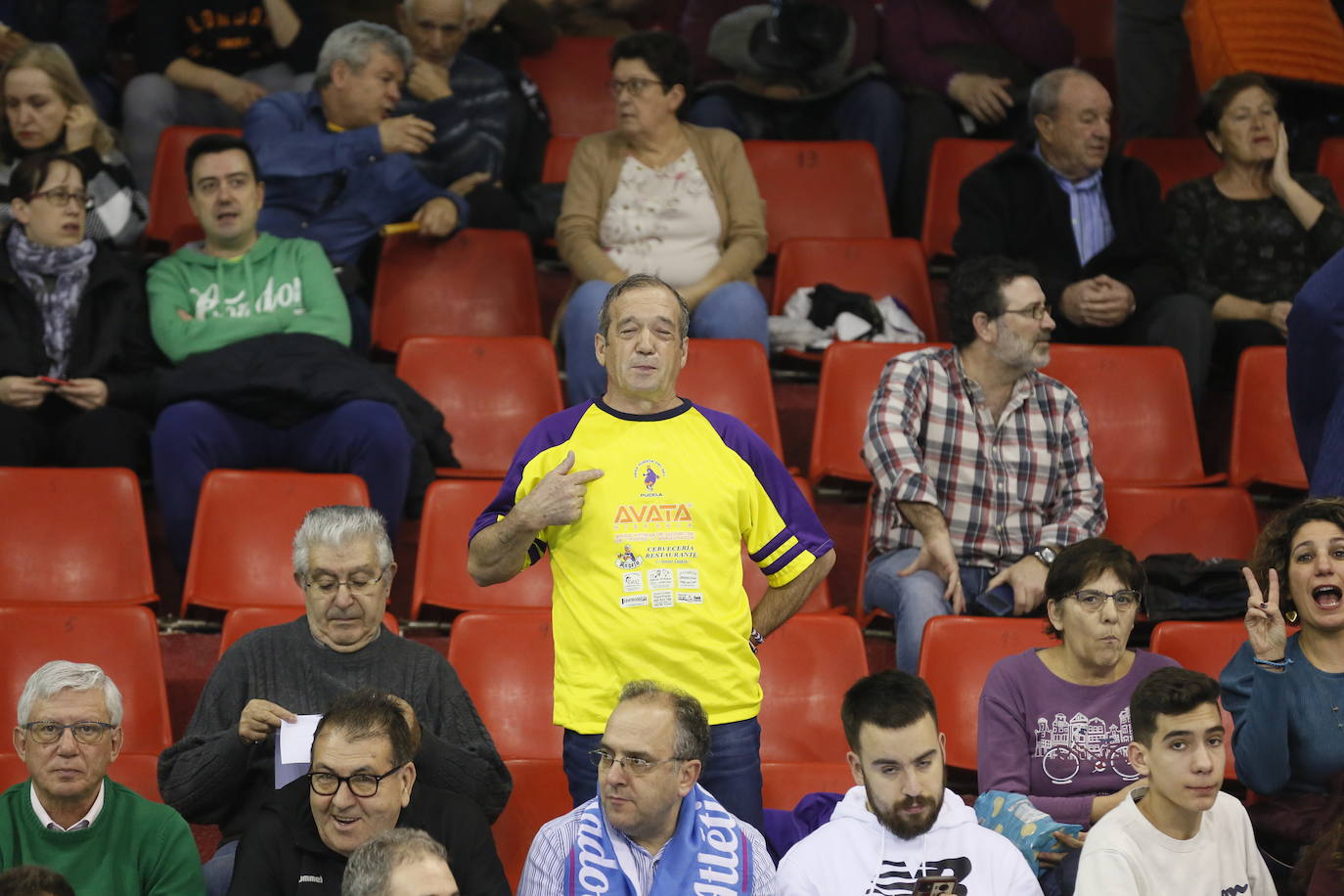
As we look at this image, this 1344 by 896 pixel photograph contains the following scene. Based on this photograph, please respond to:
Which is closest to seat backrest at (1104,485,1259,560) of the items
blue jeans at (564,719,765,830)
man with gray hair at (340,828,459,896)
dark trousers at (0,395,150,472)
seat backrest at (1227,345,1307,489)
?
seat backrest at (1227,345,1307,489)

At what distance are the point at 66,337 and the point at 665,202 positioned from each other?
61.8 inches

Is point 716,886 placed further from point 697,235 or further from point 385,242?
point 385,242

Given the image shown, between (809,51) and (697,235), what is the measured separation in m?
1.02

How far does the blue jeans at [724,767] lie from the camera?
2.79m

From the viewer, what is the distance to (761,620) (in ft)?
9.74

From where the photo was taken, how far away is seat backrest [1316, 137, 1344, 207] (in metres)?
5.39

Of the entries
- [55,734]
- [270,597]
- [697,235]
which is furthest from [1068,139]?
[55,734]

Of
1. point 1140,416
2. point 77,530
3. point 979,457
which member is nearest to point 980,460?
point 979,457

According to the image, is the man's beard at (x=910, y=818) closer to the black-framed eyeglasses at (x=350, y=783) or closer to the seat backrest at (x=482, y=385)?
the black-framed eyeglasses at (x=350, y=783)

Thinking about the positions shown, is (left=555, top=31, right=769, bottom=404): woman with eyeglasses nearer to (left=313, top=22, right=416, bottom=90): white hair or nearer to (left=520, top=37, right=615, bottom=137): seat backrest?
(left=313, top=22, right=416, bottom=90): white hair

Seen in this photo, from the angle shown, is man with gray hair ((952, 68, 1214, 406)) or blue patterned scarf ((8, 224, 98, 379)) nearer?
blue patterned scarf ((8, 224, 98, 379))

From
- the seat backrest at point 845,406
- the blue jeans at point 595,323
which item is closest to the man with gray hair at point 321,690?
the blue jeans at point 595,323

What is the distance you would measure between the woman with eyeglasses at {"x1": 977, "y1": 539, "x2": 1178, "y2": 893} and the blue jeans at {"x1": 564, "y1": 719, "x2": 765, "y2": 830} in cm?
49

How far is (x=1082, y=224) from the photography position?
477cm
